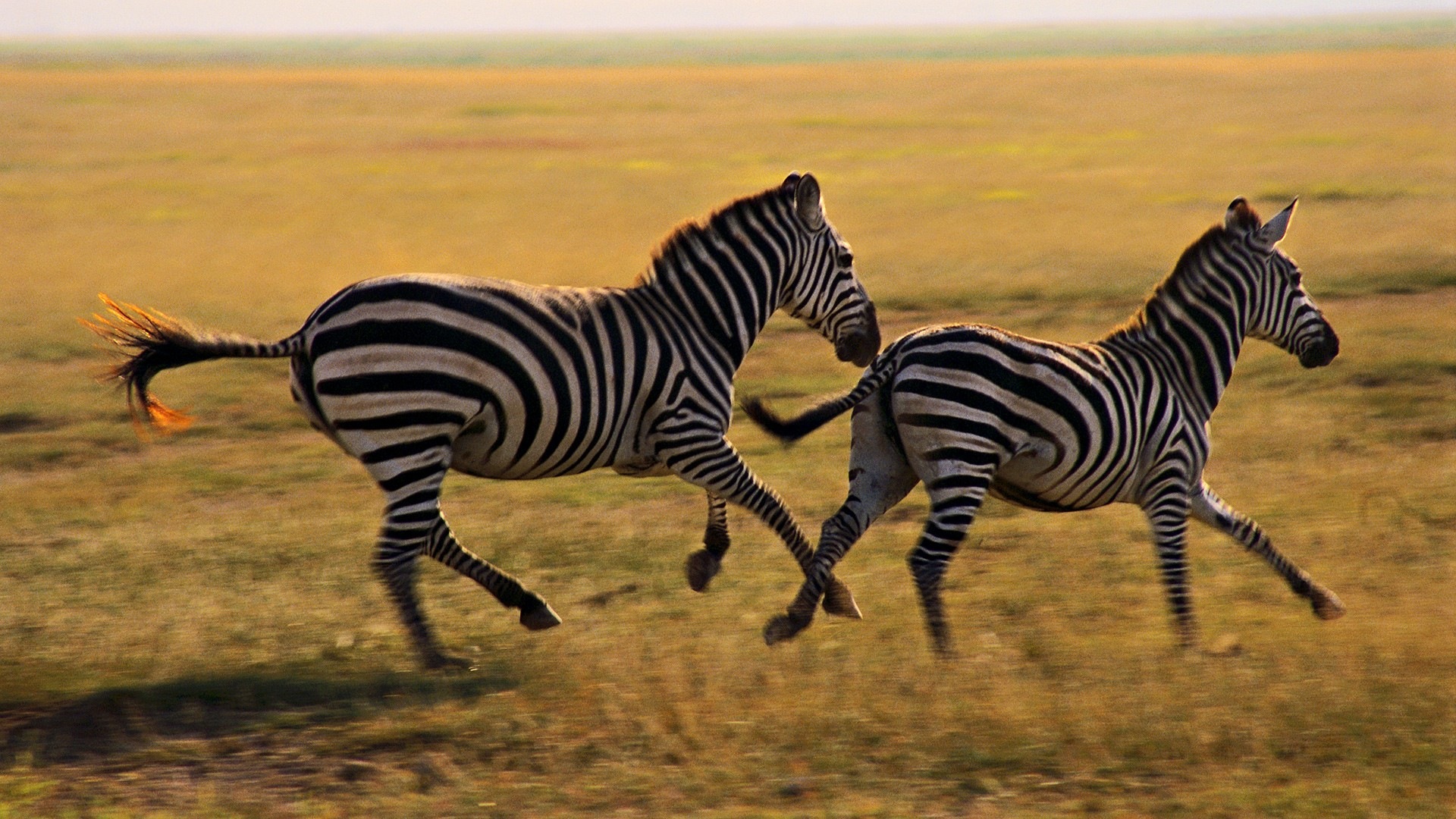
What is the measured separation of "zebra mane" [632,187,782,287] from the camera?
692 centimetres

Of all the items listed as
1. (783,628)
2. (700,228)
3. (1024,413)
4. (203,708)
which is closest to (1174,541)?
(1024,413)

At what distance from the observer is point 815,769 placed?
4941mm

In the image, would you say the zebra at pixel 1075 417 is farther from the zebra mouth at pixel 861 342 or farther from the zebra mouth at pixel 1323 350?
the zebra mouth at pixel 861 342

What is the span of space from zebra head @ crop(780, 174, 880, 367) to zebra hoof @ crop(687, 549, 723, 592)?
124cm

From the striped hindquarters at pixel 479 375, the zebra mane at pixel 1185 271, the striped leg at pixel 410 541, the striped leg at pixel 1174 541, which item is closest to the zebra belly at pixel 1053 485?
the striped leg at pixel 1174 541

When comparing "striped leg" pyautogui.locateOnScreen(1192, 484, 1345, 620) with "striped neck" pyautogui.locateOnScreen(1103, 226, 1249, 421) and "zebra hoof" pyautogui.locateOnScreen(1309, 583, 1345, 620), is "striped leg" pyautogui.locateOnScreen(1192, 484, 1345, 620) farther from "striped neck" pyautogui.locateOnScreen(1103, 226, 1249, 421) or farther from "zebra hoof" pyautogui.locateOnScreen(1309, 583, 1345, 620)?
"striped neck" pyautogui.locateOnScreen(1103, 226, 1249, 421)

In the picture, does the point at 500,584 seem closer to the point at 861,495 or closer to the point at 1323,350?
the point at 861,495

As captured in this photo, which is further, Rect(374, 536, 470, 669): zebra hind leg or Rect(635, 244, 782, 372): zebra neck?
Rect(635, 244, 782, 372): zebra neck

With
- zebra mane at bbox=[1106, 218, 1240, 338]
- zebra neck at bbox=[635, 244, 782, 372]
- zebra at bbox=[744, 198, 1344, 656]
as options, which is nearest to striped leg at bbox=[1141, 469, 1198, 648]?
zebra at bbox=[744, 198, 1344, 656]

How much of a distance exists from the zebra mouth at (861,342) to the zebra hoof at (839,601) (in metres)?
1.27

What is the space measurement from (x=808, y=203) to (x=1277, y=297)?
7.81 ft

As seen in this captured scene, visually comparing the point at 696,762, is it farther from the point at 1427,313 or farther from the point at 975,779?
the point at 1427,313

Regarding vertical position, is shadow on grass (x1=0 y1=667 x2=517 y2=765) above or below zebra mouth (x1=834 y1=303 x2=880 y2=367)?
below

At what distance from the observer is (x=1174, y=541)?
6.45 meters
